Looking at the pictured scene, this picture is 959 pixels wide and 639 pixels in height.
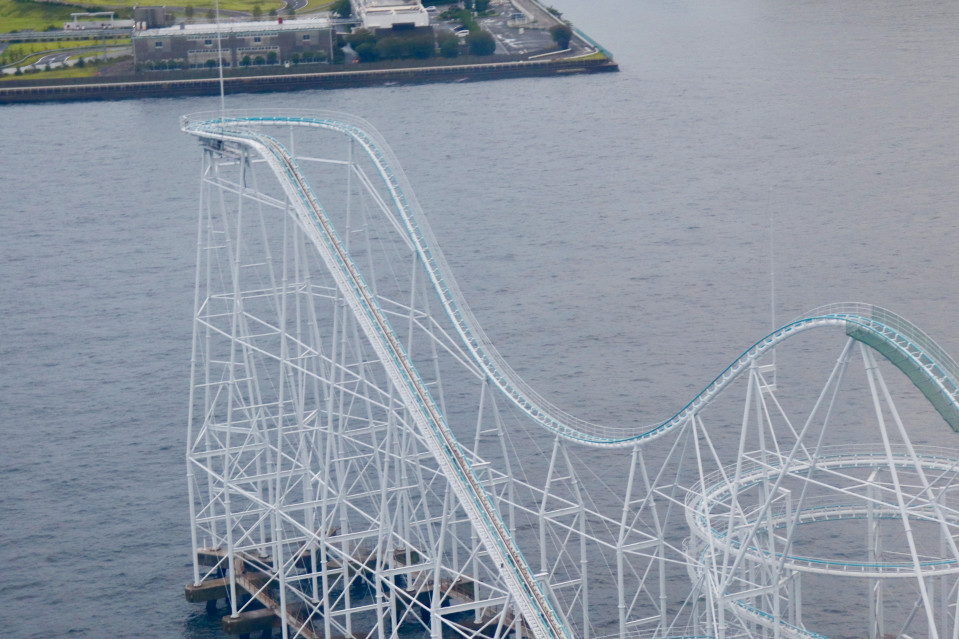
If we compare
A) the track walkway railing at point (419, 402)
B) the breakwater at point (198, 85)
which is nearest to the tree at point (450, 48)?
the breakwater at point (198, 85)

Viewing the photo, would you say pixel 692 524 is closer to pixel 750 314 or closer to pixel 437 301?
pixel 750 314

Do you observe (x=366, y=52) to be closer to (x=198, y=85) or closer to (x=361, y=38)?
(x=361, y=38)

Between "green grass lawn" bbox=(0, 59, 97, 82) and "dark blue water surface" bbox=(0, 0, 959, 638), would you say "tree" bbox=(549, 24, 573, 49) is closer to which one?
"dark blue water surface" bbox=(0, 0, 959, 638)

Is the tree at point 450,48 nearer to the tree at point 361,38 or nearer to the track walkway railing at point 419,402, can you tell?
the tree at point 361,38

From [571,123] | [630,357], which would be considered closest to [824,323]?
[630,357]

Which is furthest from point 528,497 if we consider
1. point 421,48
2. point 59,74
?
point 59,74
